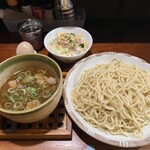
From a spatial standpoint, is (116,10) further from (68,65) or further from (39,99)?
(39,99)

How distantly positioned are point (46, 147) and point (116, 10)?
3.44 ft

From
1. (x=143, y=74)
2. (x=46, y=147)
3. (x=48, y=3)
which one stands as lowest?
(x=46, y=147)

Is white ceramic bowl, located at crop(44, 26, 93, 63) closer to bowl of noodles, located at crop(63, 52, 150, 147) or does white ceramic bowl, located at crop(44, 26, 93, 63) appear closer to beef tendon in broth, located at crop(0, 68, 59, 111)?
bowl of noodles, located at crop(63, 52, 150, 147)

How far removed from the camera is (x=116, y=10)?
1.54 m

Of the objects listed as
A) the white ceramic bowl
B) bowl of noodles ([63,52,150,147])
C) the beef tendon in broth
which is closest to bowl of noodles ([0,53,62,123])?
the beef tendon in broth

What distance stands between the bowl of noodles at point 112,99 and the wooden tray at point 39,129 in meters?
0.06

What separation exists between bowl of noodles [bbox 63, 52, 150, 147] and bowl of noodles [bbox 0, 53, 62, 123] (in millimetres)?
111

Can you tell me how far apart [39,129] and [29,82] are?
0.68ft

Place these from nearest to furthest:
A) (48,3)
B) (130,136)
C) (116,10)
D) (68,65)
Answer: (130,136) < (68,65) < (48,3) < (116,10)

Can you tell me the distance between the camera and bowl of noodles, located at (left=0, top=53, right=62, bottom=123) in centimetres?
89

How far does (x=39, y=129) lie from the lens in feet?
3.06

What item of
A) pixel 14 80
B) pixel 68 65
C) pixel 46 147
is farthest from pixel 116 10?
pixel 46 147

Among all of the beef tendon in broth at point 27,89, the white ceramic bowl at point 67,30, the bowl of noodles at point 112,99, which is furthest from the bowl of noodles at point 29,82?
the white ceramic bowl at point 67,30

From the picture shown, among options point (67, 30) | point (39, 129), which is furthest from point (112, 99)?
point (67, 30)
